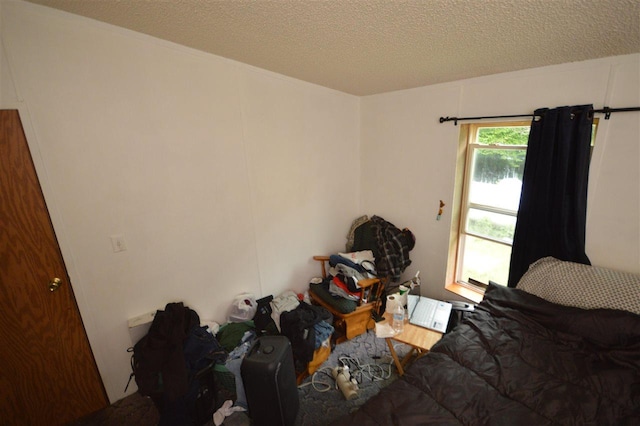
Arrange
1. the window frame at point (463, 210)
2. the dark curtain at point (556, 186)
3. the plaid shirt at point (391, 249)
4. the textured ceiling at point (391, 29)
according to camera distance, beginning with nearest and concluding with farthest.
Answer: the textured ceiling at point (391, 29) < the dark curtain at point (556, 186) < the window frame at point (463, 210) < the plaid shirt at point (391, 249)

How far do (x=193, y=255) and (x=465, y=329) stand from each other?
2059 millimetres

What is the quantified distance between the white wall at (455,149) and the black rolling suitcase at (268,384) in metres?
1.88

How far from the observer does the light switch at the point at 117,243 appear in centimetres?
169

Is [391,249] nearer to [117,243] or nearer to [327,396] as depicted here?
[327,396]

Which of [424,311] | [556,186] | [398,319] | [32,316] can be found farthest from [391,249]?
[32,316]

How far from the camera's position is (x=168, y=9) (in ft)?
4.06

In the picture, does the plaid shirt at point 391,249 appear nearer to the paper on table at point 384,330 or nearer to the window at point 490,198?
the window at point 490,198

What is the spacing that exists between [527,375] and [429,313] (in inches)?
29.5

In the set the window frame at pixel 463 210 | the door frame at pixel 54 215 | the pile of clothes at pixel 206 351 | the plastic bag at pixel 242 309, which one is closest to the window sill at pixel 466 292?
the window frame at pixel 463 210

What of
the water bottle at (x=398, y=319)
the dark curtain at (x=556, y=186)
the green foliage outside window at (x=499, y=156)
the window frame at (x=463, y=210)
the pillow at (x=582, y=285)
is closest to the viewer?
the pillow at (x=582, y=285)

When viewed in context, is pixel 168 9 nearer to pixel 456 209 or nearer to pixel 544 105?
pixel 544 105

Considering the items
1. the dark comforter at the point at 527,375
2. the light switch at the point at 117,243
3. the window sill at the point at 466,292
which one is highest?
the light switch at the point at 117,243

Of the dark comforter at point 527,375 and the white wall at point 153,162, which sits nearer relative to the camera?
the dark comforter at point 527,375

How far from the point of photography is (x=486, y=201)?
2416 mm
